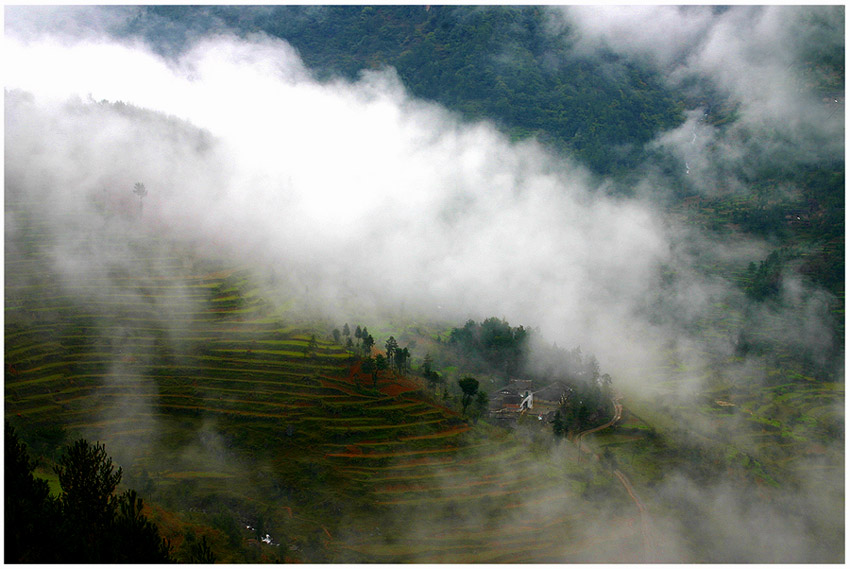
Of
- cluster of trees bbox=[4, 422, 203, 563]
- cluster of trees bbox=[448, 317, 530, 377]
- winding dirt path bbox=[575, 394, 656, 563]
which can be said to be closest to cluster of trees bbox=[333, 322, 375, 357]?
cluster of trees bbox=[448, 317, 530, 377]

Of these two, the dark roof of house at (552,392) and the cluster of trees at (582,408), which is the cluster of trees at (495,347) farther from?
the cluster of trees at (582,408)

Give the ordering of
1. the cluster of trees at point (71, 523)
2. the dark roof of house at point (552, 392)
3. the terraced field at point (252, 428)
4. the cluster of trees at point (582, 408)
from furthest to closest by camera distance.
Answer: the dark roof of house at point (552, 392), the cluster of trees at point (582, 408), the terraced field at point (252, 428), the cluster of trees at point (71, 523)

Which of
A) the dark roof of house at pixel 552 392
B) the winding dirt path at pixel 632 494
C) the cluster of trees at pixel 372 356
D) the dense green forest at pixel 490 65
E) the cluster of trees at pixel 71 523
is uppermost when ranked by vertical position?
the dense green forest at pixel 490 65

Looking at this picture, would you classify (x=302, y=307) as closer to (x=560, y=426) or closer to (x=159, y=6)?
(x=560, y=426)

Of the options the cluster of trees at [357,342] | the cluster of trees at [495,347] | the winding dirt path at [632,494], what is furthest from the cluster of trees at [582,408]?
the cluster of trees at [357,342]

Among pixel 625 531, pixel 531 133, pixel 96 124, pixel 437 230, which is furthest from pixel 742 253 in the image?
pixel 96 124

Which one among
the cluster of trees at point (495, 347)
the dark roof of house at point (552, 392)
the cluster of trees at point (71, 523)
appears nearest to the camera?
the cluster of trees at point (71, 523)

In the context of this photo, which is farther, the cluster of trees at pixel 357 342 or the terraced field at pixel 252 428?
the cluster of trees at pixel 357 342

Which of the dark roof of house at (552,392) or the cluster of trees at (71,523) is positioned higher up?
the dark roof of house at (552,392)
